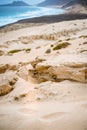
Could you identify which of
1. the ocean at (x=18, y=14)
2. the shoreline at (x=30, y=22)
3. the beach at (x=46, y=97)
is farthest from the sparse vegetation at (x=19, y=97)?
the ocean at (x=18, y=14)

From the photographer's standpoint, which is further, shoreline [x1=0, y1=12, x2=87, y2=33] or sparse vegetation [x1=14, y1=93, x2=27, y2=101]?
shoreline [x1=0, y1=12, x2=87, y2=33]

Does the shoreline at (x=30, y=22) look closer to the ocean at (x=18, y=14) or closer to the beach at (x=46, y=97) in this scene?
the ocean at (x=18, y=14)

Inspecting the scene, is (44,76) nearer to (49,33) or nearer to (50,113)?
(50,113)

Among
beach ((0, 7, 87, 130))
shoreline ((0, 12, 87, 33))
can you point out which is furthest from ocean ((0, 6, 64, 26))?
beach ((0, 7, 87, 130))

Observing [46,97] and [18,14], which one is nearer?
[46,97]

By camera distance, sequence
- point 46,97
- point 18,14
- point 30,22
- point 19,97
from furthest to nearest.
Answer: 1. point 18,14
2. point 30,22
3. point 19,97
4. point 46,97

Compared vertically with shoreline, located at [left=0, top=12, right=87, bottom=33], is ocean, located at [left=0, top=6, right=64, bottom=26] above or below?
below

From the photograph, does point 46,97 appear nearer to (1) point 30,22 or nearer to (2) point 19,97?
(2) point 19,97

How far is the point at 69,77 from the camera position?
8.27 m

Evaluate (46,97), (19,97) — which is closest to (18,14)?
(19,97)

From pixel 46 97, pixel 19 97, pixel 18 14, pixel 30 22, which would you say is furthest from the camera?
pixel 18 14

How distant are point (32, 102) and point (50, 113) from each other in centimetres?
130

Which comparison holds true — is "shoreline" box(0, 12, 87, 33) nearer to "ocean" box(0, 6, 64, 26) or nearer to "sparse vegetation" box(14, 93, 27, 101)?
"ocean" box(0, 6, 64, 26)

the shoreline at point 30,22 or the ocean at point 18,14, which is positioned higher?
the shoreline at point 30,22
